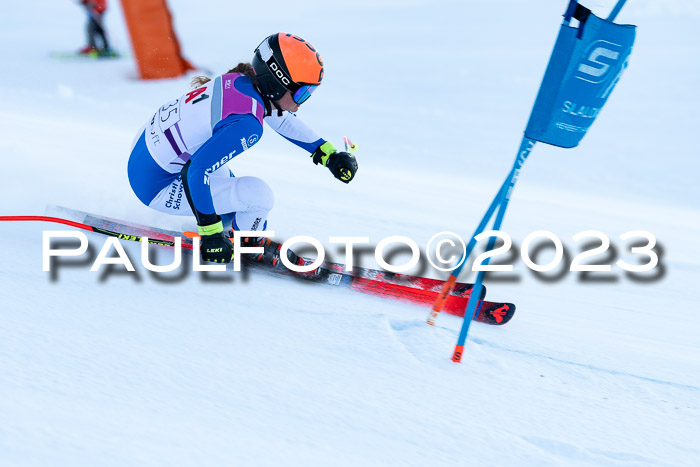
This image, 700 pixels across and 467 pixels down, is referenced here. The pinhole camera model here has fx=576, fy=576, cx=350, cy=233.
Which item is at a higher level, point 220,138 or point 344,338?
point 220,138

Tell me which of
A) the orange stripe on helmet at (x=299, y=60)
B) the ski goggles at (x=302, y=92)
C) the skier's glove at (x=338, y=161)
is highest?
the orange stripe on helmet at (x=299, y=60)

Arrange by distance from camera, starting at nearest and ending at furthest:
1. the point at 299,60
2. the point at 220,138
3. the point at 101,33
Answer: the point at 220,138 → the point at 299,60 → the point at 101,33

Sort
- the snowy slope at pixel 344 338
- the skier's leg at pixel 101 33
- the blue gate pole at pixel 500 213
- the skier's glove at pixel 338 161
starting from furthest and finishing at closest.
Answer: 1. the skier's leg at pixel 101 33
2. the skier's glove at pixel 338 161
3. the blue gate pole at pixel 500 213
4. the snowy slope at pixel 344 338

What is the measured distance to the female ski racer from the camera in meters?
2.63

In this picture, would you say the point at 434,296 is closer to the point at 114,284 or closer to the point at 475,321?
the point at 475,321

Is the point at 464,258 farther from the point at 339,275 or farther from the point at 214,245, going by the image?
the point at 214,245

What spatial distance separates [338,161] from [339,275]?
72 centimetres

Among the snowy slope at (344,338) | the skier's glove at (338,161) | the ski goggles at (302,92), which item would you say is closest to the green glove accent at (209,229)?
the snowy slope at (344,338)

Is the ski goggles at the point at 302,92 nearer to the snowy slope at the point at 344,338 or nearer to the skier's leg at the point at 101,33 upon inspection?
the snowy slope at the point at 344,338

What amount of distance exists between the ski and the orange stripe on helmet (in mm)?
942

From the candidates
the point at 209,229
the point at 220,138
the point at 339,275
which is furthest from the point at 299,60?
the point at 339,275

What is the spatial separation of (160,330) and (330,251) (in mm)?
1600

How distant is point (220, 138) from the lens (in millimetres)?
2598

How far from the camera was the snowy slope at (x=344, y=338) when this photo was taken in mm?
1620
